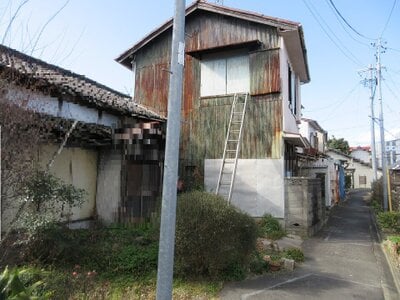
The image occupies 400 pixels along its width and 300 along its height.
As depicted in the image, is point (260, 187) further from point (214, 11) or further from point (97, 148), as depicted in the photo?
point (214, 11)

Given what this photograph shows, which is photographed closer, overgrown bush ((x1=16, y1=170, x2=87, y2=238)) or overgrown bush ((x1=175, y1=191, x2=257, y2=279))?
overgrown bush ((x1=16, y1=170, x2=87, y2=238))

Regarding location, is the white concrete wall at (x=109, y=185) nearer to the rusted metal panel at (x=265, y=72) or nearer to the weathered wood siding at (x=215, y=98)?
the weathered wood siding at (x=215, y=98)

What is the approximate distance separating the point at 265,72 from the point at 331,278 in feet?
25.4

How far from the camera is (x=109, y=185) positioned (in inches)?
416

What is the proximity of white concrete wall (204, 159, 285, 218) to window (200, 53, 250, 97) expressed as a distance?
298 cm

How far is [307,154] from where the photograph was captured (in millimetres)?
15508

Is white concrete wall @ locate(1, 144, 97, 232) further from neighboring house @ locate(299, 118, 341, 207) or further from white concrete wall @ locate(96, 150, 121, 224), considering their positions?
neighboring house @ locate(299, 118, 341, 207)

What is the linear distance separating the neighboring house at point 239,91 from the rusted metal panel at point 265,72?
4cm

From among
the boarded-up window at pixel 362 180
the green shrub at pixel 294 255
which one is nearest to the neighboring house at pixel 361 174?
the boarded-up window at pixel 362 180

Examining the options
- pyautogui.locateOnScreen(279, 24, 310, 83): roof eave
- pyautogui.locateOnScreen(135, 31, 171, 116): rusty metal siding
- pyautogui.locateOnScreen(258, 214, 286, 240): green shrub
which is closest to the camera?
pyautogui.locateOnScreen(258, 214, 286, 240): green shrub

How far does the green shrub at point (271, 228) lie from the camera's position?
423 inches

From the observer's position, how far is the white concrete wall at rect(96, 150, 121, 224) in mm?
10484

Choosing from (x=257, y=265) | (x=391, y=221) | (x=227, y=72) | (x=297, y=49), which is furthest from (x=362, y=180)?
(x=257, y=265)

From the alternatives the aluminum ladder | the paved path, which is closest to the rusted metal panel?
the aluminum ladder
